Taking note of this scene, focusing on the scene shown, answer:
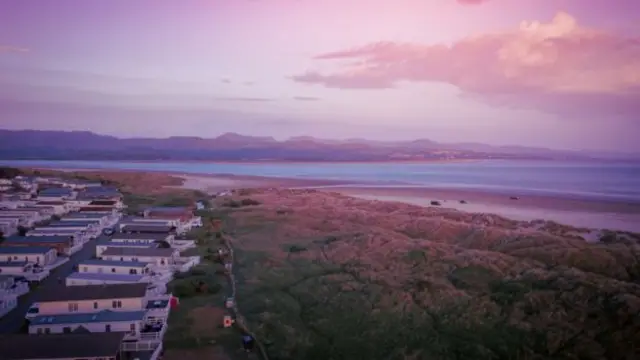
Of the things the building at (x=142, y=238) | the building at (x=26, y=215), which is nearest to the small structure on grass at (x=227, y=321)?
the building at (x=142, y=238)

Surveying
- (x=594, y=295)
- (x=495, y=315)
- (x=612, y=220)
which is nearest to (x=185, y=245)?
(x=495, y=315)

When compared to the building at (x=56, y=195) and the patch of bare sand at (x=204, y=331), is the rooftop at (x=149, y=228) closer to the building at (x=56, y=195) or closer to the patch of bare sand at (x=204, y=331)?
the patch of bare sand at (x=204, y=331)

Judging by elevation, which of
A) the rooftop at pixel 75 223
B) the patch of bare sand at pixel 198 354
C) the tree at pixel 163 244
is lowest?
the patch of bare sand at pixel 198 354

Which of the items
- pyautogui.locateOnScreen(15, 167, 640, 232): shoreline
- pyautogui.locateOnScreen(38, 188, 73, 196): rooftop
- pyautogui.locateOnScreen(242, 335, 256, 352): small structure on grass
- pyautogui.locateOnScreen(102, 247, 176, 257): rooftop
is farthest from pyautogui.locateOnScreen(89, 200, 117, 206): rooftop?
pyautogui.locateOnScreen(242, 335, 256, 352): small structure on grass

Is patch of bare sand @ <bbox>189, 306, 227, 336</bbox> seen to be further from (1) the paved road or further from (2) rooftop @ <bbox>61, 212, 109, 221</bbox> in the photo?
(2) rooftop @ <bbox>61, 212, 109, 221</bbox>

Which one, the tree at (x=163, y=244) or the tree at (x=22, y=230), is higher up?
the tree at (x=163, y=244)

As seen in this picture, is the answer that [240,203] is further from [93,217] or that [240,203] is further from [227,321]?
[227,321]

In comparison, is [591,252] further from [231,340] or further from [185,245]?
[185,245]
